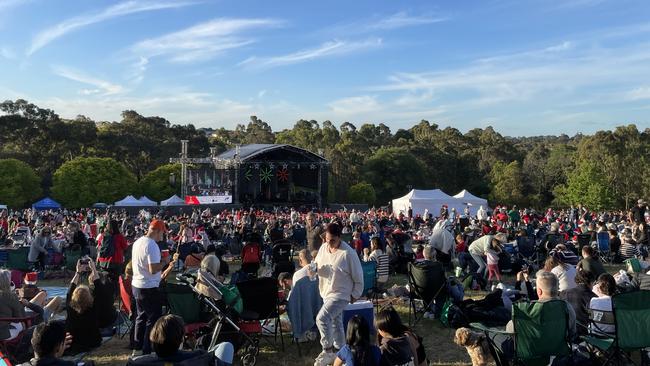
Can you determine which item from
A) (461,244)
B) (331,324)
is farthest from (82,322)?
(461,244)

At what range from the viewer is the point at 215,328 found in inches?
186

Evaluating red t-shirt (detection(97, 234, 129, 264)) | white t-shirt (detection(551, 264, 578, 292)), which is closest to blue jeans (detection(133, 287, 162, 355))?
red t-shirt (detection(97, 234, 129, 264))

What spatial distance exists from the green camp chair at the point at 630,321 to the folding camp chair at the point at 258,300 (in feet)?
9.22

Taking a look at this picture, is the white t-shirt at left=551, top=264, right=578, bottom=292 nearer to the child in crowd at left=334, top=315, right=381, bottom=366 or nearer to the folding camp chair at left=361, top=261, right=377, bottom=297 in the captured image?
the folding camp chair at left=361, top=261, right=377, bottom=297

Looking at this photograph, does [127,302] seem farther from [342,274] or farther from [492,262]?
[492,262]

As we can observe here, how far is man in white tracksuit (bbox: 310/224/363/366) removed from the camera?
14.7ft

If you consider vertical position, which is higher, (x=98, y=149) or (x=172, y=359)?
(x=98, y=149)

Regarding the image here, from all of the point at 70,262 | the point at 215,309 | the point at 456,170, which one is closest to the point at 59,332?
the point at 215,309

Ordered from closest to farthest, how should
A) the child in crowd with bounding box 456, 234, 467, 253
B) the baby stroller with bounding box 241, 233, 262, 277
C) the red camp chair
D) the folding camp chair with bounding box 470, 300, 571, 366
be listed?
the folding camp chair with bounding box 470, 300, 571, 366 → the red camp chair → the baby stroller with bounding box 241, 233, 262, 277 → the child in crowd with bounding box 456, 234, 467, 253

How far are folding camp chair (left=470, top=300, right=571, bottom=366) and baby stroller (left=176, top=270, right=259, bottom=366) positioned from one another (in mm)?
2277

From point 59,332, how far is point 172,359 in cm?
65

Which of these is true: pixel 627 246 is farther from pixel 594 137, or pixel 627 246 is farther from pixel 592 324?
pixel 594 137

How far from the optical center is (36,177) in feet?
112

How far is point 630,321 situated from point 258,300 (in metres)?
3.10
